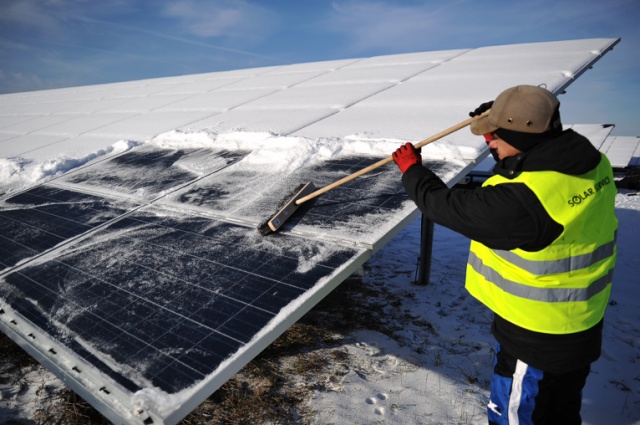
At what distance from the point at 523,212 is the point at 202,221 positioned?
1822mm

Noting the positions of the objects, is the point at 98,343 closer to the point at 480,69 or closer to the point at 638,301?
the point at 480,69

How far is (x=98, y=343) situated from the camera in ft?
4.93

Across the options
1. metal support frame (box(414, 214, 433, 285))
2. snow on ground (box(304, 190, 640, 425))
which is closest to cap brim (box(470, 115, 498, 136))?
snow on ground (box(304, 190, 640, 425))

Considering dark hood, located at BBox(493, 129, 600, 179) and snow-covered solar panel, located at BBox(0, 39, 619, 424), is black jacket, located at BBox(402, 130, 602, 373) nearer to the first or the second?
dark hood, located at BBox(493, 129, 600, 179)

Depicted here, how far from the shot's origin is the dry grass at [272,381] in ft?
10.1

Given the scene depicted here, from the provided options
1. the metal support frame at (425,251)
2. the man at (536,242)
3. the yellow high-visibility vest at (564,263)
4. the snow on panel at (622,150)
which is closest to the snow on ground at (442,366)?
the metal support frame at (425,251)

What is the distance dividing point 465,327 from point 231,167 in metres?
3.23

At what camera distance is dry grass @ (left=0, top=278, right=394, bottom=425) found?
309cm

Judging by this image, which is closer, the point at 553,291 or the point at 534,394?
the point at 553,291

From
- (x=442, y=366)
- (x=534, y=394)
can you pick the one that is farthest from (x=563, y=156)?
(x=442, y=366)

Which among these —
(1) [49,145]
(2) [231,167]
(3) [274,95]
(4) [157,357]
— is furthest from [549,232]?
(1) [49,145]

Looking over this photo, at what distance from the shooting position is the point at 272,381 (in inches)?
138

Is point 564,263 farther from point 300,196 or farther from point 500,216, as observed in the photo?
point 300,196

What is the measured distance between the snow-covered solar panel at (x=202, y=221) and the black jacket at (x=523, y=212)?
375mm
